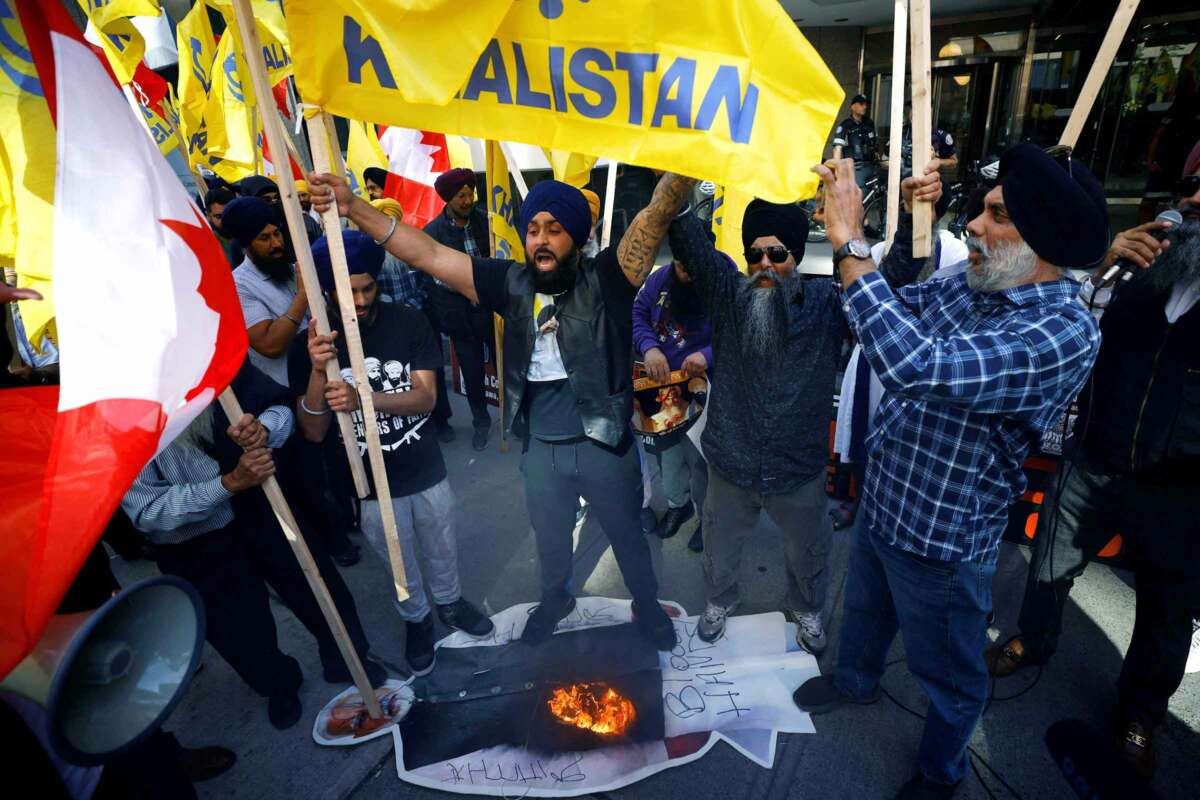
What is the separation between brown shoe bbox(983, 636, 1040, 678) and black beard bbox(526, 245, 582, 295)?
255 centimetres

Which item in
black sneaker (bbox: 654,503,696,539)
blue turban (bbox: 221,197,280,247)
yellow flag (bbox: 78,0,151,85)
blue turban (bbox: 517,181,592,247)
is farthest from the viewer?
black sneaker (bbox: 654,503,696,539)

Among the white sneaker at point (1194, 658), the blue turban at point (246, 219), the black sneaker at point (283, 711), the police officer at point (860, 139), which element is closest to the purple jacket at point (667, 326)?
the blue turban at point (246, 219)

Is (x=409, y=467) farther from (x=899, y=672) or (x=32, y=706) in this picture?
(x=899, y=672)

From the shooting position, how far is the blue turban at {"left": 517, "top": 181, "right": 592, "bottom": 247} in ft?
8.28

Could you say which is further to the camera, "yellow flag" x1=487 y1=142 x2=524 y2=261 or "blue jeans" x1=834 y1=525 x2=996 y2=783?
"yellow flag" x1=487 y1=142 x2=524 y2=261

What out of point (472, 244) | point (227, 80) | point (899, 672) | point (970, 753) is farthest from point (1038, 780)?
point (227, 80)

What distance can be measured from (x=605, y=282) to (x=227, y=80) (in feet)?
11.0

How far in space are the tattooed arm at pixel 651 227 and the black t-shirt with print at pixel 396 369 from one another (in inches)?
42.6

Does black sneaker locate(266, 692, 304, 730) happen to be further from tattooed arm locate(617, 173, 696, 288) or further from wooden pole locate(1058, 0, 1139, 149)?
wooden pole locate(1058, 0, 1139, 149)

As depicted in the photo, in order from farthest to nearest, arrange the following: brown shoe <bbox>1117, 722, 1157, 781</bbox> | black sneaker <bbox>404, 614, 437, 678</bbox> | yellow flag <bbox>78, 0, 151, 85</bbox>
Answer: yellow flag <bbox>78, 0, 151, 85</bbox>, black sneaker <bbox>404, 614, 437, 678</bbox>, brown shoe <bbox>1117, 722, 1157, 781</bbox>

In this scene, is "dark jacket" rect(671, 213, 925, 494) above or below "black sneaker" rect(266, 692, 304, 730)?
above

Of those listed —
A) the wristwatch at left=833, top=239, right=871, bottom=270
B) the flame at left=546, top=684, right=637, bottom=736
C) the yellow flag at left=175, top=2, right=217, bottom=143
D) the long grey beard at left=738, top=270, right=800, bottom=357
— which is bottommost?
the flame at left=546, top=684, right=637, bottom=736

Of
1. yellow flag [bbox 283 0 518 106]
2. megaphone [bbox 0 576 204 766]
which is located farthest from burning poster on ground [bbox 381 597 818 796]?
yellow flag [bbox 283 0 518 106]

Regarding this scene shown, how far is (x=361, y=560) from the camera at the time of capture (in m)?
4.11
